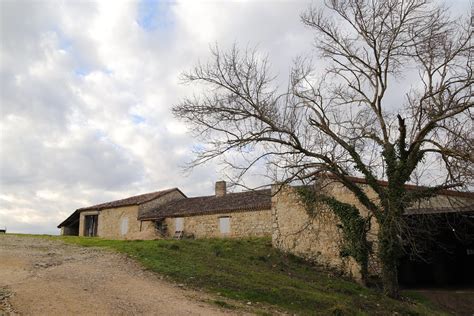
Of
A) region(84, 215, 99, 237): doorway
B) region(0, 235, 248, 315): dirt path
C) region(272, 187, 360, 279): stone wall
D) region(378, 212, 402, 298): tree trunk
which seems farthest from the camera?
region(84, 215, 99, 237): doorway

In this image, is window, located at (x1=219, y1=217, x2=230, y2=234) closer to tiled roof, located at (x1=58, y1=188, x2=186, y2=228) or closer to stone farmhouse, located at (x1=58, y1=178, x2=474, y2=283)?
stone farmhouse, located at (x1=58, y1=178, x2=474, y2=283)

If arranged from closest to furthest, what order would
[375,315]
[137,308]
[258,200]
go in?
[137,308]
[375,315]
[258,200]

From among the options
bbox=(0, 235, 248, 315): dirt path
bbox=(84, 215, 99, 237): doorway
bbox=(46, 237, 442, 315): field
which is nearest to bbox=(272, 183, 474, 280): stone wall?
bbox=(46, 237, 442, 315): field

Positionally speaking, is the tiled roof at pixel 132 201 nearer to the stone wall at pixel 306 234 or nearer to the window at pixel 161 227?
the window at pixel 161 227

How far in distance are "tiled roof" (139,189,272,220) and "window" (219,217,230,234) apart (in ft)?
1.65

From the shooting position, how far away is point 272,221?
21.2m

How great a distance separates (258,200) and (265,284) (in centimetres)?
1334

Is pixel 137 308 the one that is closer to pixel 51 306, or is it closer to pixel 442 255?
pixel 51 306

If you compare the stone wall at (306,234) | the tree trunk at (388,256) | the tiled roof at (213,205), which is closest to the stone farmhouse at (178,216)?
the tiled roof at (213,205)

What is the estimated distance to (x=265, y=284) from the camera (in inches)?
508

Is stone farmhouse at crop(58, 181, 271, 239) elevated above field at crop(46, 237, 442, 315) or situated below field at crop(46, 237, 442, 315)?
above

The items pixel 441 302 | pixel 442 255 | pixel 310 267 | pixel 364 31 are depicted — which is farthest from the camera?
pixel 442 255

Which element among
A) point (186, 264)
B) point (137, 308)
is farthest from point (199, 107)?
point (137, 308)

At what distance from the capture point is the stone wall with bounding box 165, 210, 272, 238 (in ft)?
81.2
